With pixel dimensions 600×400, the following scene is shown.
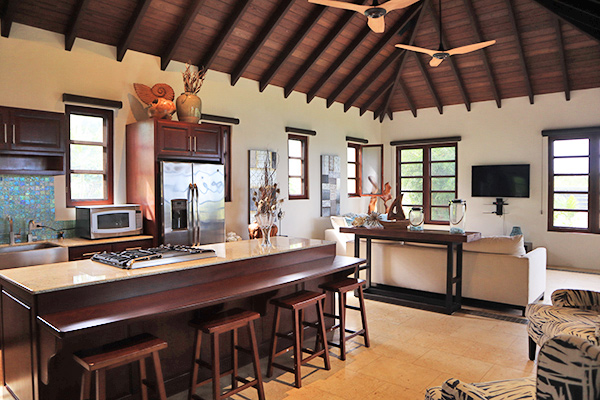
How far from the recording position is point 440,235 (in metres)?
4.84

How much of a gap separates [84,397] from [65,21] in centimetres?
418

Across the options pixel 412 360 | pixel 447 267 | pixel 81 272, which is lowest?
pixel 412 360

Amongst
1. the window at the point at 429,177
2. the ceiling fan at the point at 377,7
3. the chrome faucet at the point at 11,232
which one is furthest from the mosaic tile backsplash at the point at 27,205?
the window at the point at 429,177

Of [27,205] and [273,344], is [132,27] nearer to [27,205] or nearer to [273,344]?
[27,205]

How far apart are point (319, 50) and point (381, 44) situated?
1289mm

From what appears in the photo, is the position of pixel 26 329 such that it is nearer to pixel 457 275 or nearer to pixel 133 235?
pixel 133 235

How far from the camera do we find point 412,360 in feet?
11.7

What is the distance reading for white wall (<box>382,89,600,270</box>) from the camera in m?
7.63

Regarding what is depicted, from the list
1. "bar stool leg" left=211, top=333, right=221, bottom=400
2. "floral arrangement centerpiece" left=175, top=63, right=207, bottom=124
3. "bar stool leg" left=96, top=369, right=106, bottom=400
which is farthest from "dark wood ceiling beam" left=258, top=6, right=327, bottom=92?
"bar stool leg" left=96, top=369, right=106, bottom=400

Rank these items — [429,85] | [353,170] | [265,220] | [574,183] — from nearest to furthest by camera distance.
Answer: [265,220], [574,183], [429,85], [353,170]

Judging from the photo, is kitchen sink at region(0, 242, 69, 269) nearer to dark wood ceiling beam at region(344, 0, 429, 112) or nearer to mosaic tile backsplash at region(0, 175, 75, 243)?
mosaic tile backsplash at region(0, 175, 75, 243)

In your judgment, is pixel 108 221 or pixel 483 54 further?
pixel 483 54

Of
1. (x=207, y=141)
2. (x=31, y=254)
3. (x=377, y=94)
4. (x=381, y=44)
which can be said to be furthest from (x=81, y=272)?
(x=377, y=94)

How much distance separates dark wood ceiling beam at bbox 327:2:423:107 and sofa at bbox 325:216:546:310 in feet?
11.6
